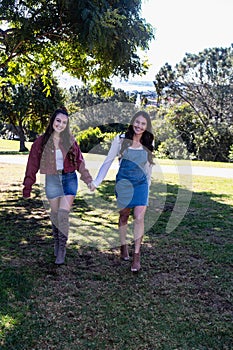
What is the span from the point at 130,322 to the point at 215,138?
1139 inches

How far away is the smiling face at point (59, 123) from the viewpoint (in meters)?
4.61

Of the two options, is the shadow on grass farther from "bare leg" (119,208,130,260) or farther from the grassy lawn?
"bare leg" (119,208,130,260)

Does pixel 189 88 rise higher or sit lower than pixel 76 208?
higher

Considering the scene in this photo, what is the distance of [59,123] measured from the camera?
15.1 feet

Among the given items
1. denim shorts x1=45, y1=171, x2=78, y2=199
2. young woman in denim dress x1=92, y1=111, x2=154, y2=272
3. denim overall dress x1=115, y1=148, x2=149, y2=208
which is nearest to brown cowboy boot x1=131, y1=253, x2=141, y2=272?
young woman in denim dress x1=92, y1=111, x2=154, y2=272

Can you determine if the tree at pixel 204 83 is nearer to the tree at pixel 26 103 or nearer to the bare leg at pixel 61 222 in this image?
the tree at pixel 26 103

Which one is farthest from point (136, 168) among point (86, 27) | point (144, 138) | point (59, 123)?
point (86, 27)

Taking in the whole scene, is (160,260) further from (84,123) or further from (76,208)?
(84,123)

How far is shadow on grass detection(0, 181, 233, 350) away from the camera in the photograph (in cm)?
314

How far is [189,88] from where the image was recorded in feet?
128

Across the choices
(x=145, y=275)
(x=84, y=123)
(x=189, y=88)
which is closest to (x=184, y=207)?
(x=145, y=275)

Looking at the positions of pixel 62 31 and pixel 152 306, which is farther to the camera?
pixel 62 31

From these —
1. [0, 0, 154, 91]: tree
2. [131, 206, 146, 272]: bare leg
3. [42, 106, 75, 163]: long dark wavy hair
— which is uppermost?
[0, 0, 154, 91]: tree

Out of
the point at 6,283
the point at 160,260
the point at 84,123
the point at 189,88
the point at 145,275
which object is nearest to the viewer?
the point at 6,283
